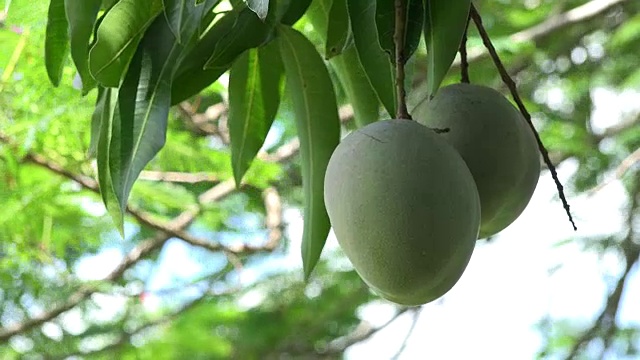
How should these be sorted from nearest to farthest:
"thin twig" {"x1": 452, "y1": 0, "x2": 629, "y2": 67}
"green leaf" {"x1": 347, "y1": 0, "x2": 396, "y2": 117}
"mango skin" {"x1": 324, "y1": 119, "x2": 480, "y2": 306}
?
"mango skin" {"x1": 324, "y1": 119, "x2": 480, "y2": 306}, "green leaf" {"x1": 347, "y1": 0, "x2": 396, "y2": 117}, "thin twig" {"x1": 452, "y1": 0, "x2": 629, "y2": 67}

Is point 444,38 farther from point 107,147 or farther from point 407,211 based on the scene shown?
point 107,147

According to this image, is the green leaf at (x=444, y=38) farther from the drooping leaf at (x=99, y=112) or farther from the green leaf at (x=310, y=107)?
the drooping leaf at (x=99, y=112)

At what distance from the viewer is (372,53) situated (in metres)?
0.81

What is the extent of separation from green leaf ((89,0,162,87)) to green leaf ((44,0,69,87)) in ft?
0.30

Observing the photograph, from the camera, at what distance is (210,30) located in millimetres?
878

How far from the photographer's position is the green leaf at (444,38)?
741mm

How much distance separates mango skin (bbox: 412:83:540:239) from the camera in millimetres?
758

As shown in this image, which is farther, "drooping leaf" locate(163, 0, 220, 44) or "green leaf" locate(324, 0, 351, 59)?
"green leaf" locate(324, 0, 351, 59)

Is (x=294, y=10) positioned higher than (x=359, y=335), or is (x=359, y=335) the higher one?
(x=294, y=10)

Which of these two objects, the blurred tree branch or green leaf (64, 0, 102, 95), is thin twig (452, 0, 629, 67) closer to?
Result: the blurred tree branch

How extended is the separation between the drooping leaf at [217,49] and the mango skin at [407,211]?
0.63 feet

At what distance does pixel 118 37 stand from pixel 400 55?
24 cm

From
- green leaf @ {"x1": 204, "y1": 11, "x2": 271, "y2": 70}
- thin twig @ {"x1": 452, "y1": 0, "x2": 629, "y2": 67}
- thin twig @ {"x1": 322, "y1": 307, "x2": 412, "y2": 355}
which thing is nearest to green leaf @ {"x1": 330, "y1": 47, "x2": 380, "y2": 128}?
green leaf @ {"x1": 204, "y1": 11, "x2": 271, "y2": 70}

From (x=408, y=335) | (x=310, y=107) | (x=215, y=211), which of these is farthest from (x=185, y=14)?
(x=408, y=335)
